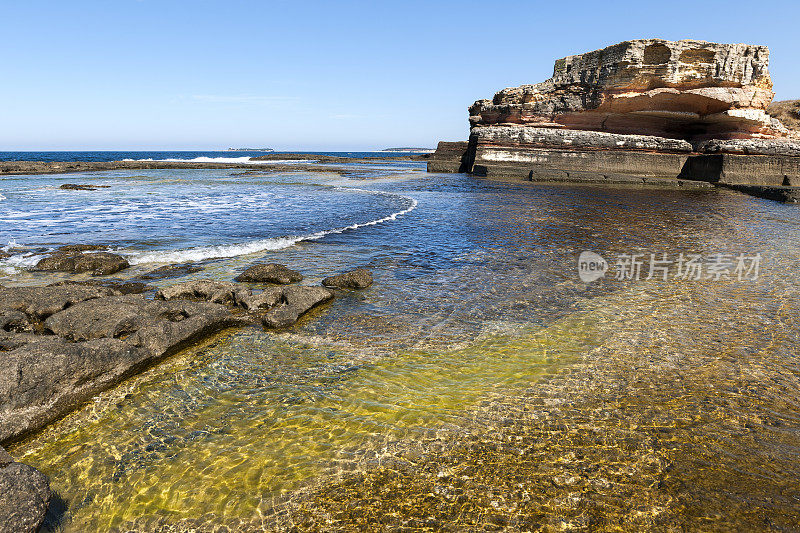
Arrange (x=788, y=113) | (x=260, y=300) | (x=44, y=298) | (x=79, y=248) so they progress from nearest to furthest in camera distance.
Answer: (x=44, y=298) < (x=260, y=300) < (x=79, y=248) < (x=788, y=113)

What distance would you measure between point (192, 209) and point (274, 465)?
1841 centimetres

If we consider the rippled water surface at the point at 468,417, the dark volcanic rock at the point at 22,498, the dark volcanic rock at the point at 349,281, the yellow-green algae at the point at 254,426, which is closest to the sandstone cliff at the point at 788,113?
the rippled water surface at the point at 468,417

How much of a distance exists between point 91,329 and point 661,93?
3716 centimetres

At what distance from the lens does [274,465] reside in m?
3.59

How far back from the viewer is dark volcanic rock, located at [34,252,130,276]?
9.41 m

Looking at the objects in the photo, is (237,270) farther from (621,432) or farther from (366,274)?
(621,432)

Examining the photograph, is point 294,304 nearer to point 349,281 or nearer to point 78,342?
point 349,281

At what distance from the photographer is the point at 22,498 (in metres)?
2.97

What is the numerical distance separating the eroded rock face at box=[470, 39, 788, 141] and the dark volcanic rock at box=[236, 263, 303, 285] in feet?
104

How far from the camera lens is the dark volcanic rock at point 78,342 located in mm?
4238

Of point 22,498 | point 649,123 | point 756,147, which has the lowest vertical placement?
point 22,498

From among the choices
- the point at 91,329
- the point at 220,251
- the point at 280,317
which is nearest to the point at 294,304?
the point at 280,317

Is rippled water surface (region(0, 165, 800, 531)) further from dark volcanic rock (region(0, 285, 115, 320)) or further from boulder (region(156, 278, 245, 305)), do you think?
dark volcanic rock (region(0, 285, 115, 320))

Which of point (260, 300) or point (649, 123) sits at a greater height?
point (649, 123)
